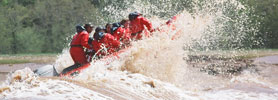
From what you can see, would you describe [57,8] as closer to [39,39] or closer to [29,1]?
[39,39]

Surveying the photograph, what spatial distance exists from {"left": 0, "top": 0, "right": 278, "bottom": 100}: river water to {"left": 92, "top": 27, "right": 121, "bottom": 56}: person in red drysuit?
0.46m

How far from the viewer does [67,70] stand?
31.9ft

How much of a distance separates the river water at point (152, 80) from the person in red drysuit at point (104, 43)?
18.0 inches

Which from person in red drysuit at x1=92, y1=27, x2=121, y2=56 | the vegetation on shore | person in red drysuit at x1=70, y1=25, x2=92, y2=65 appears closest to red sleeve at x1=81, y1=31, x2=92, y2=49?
person in red drysuit at x1=70, y1=25, x2=92, y2=65

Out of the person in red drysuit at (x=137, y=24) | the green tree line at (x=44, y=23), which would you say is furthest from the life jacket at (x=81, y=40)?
the green tree line at (x=44, y=23)

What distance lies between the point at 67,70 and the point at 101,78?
1624mm

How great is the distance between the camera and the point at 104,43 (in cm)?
1023

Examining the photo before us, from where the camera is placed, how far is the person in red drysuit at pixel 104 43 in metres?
10.2

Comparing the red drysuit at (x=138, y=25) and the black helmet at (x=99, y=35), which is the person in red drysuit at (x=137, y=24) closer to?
the red drysuit at (x=138, y=25)

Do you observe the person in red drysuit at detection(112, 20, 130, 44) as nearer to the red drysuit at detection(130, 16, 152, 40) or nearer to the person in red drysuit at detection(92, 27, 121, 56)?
the person in red drysuit at detection(92, 27, 121, 56)

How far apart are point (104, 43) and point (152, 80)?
195 centimetres

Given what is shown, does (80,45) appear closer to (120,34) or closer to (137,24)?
(120,34)

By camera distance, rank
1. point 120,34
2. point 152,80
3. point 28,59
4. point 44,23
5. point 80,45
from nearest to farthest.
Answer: point 152,80, point 80,45, point 120,34, point 28,59, point 44,23

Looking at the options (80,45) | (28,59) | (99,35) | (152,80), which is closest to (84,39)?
(80,45)
